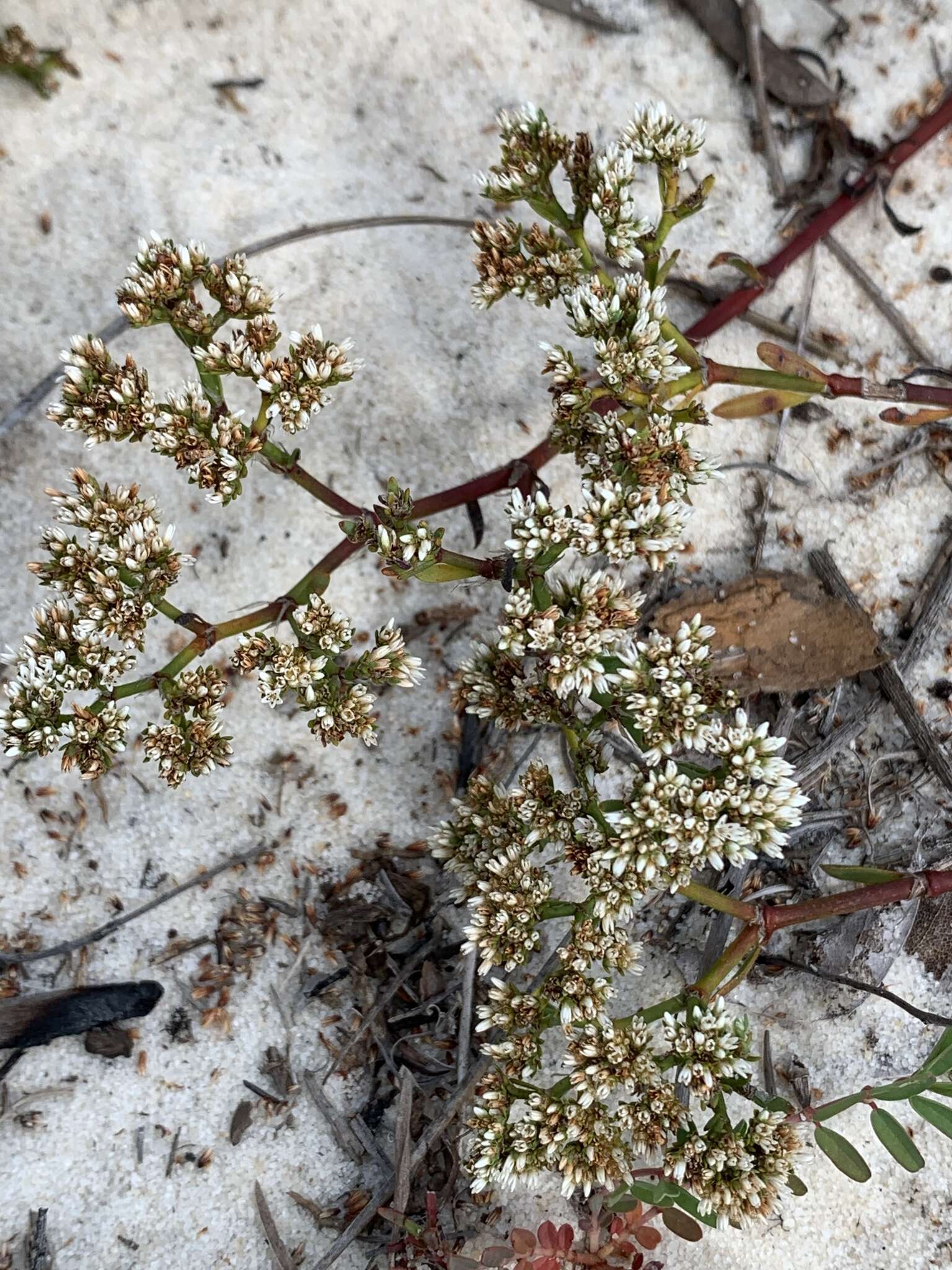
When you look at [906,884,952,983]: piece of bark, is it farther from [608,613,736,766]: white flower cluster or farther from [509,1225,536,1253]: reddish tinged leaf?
[509,1225,536,1253]: reddish tinged leaf

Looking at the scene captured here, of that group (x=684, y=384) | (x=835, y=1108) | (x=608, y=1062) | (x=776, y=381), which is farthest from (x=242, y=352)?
(x=835, y=1108)

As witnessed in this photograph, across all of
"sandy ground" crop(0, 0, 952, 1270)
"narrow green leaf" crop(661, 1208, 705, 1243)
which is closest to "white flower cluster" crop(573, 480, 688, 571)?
"sandy ground" crop(0, 0, 952, 1270)

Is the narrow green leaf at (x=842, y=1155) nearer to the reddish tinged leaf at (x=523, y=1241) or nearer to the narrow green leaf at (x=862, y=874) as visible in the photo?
the narrow green leaf at (x=862, y=874)

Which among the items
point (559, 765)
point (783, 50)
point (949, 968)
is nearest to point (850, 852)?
point (949, 968)

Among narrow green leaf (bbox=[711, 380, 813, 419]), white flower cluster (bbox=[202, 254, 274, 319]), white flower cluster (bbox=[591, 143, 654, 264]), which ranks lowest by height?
narrow green leaf (bbox=[711, 380, 813, 419])

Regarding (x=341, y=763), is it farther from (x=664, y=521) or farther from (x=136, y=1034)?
(x=664, y=521)

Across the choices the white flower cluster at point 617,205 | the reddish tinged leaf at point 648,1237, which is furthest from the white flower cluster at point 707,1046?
the white flower cluster at point 617,205
